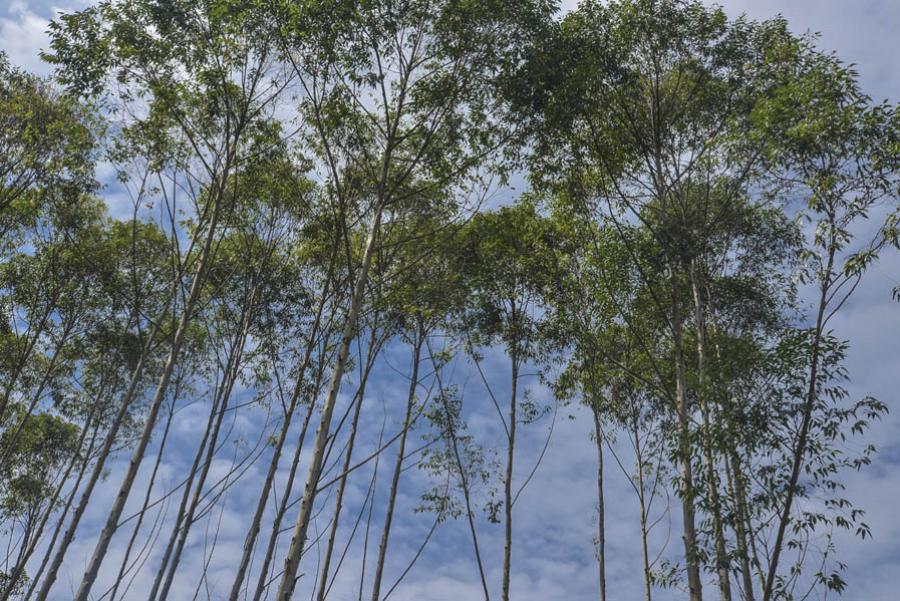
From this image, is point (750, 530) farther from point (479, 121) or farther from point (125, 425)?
point (125, 425)

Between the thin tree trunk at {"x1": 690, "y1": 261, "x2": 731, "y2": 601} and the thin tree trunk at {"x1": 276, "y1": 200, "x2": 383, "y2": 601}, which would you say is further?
the thin tree trunk at {"x1": 690, "y1": 261, "x2": 731, "y2": 601}

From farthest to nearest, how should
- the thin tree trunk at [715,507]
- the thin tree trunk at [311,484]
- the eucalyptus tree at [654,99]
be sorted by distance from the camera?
1. the eucalyptus tree at [654,99]
2. the thin tree trunk at [715,507]
3. the thin tree trunk at [311,484]

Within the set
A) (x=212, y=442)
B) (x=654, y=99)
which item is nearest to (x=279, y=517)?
(x=212, y=442)

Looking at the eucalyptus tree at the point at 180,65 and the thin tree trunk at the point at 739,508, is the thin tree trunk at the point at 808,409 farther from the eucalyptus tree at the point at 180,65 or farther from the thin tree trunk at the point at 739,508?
the eucalyptus tree at the point at 180,65

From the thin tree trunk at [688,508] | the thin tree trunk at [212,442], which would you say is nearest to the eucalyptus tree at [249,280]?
the thin tree trunk at [212,442]

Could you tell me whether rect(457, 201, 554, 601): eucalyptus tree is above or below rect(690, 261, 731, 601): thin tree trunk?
above

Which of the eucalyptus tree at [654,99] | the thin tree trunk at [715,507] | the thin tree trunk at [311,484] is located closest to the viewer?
the thin tree trunk at [311,484]

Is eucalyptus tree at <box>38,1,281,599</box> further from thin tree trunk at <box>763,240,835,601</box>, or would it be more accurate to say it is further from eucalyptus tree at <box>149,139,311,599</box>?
thin tree trunk at <box>763,240,835,601</box>

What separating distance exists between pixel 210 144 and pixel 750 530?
8827 mm

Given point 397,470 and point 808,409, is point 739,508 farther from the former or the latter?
point 397,470

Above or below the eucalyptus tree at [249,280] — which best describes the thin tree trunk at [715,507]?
below

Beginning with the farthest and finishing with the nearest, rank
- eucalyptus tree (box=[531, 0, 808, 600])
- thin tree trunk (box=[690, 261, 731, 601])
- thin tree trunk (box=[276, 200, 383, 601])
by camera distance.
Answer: eucalyptus tree (box=[531, 0, 808, 600]) < thin tree trunk (box=[690, 261, 731, 601]) < thin tree trunk (box=[276, 200, 383, 601])

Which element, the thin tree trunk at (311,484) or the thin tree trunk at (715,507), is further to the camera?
the thin tree trunk at (715,507)

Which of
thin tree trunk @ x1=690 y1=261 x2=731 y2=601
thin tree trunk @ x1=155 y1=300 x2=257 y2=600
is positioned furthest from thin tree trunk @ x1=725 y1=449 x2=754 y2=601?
thin tree trunk @ x1=155 y1=300 x2=257 y2=600
